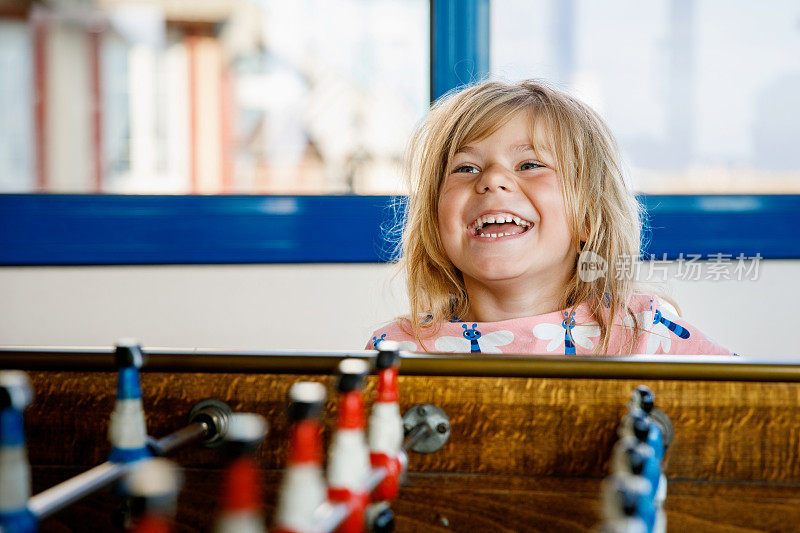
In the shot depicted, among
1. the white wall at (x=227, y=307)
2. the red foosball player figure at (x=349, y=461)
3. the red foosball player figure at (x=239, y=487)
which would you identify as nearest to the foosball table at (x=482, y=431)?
the red foosball player figure at (x=349, y=461)

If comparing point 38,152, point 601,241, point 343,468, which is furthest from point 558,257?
point 38,152

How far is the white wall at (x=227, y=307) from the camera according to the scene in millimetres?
1886

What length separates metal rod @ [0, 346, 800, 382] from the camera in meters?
0.68

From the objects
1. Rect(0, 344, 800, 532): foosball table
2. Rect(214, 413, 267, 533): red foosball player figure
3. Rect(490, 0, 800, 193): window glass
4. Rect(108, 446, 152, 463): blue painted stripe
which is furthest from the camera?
Rect(490, 0, 800, 193): window glass

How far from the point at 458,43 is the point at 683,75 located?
66cm

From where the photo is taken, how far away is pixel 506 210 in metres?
1.25

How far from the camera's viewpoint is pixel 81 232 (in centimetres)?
190

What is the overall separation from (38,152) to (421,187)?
1254mm

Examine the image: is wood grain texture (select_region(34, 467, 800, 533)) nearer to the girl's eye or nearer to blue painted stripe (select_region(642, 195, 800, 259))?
the girl's eye

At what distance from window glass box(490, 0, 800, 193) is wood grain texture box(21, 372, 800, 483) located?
55.9 inches

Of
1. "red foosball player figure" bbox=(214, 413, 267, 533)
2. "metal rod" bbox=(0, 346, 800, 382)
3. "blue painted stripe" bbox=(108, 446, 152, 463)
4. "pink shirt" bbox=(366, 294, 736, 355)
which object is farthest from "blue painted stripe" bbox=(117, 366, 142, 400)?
"pink shirt" bbox=(366, 294, 736, 355)

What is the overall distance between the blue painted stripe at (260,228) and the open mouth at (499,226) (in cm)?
61

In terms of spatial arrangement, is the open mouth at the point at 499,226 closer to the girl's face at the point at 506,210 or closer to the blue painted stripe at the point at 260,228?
the girl's face at the point at 506,210

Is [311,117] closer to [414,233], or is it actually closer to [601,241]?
[414,233]
